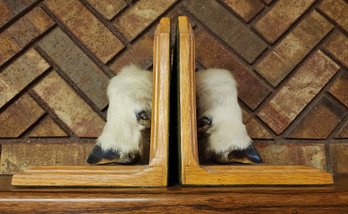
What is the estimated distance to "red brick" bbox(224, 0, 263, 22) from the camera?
1.28 metres

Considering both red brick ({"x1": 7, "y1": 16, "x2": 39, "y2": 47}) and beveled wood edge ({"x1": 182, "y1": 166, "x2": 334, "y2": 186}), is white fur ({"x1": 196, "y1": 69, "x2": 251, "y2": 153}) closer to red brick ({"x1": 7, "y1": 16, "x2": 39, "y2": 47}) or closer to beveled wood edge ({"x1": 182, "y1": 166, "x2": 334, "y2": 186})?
beveled wood edge ({"x1": 182, "y1": 166, "x2": 334, "y2": 186})

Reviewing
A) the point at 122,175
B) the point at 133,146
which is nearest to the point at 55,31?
the point at 133,146

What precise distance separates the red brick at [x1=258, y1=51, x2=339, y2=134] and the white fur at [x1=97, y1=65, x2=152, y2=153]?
53 cm

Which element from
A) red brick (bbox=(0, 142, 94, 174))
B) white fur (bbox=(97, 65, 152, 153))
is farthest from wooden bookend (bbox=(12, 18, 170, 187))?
red brick (bbox=(0, 142, 94, 174))

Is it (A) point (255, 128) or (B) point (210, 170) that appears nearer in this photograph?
(B) point (210, 170)

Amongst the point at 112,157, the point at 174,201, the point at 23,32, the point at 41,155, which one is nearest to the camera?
the point at 174,201

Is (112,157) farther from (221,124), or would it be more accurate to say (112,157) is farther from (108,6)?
(108,6)

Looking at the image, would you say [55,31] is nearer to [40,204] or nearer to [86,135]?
[86,135]

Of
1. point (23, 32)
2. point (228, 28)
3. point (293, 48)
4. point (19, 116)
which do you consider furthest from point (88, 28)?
point (293, 48)

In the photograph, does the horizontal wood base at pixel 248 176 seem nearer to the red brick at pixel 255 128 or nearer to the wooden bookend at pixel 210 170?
the wooden bookend at pixel 210 170

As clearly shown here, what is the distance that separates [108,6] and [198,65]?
398mm

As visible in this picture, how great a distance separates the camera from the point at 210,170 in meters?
0.59

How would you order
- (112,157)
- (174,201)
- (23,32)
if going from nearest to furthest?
(174,201), (112,157), (23,32)

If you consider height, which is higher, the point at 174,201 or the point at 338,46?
the point at 338,46
